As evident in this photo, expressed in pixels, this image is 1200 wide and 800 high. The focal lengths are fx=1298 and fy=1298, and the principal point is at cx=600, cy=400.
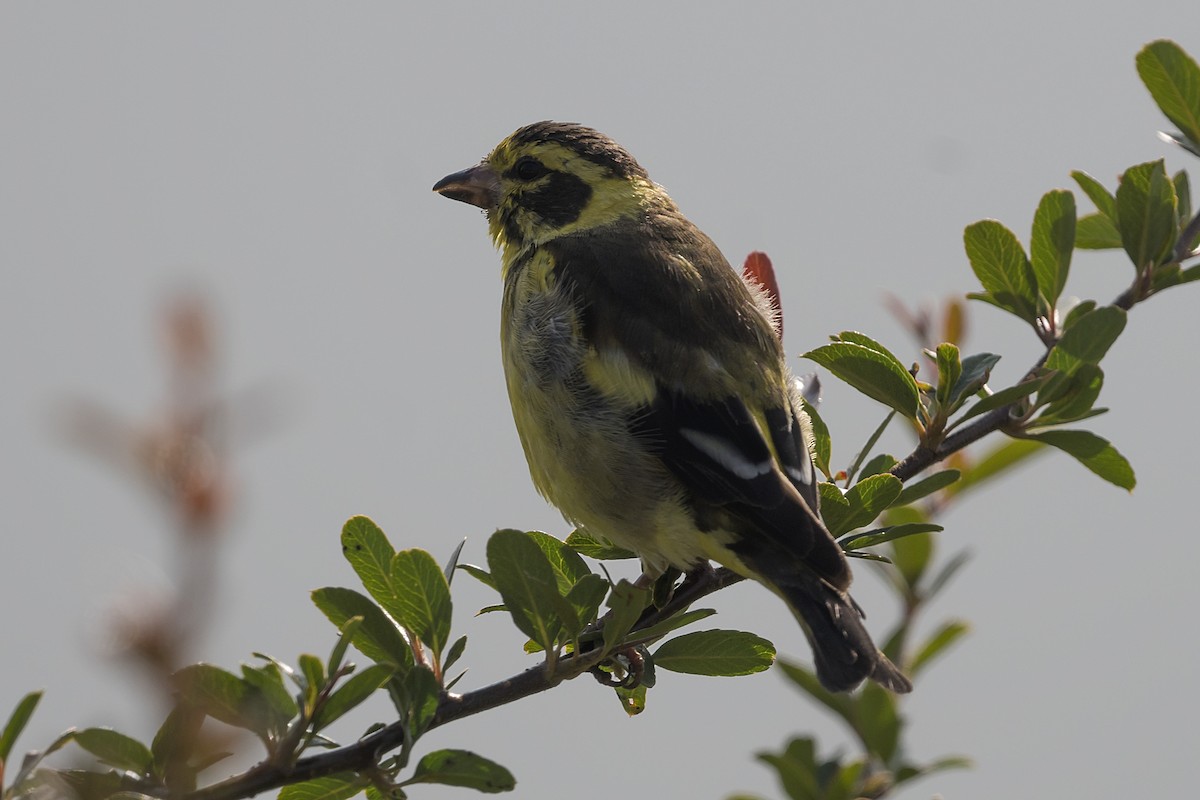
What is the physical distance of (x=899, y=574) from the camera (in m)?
2.99

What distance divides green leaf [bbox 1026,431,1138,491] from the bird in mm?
503

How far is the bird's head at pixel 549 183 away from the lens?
4.28 metres

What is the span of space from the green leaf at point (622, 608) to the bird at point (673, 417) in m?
0.55

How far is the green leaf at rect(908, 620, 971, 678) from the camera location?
2934mm

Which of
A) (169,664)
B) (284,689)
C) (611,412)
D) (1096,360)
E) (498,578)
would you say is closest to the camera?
(169,664)

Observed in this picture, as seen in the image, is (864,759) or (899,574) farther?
(899,574)

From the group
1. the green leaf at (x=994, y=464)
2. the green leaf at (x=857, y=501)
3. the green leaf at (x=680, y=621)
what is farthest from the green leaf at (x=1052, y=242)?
the green leaf at (x=680, y=621)

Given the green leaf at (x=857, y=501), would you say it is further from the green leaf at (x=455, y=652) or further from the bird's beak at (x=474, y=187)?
the bird's beak at (x=474, y=187)

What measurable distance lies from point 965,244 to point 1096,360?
0.38 m

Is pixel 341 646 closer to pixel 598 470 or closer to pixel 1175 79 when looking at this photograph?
pixel 598 470

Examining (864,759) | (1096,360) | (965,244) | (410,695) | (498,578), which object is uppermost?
(965,244)

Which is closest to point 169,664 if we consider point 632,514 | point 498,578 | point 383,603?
point 498,578

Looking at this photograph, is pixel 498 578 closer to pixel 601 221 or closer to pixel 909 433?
pixel 909 433

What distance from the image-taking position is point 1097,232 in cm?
298
